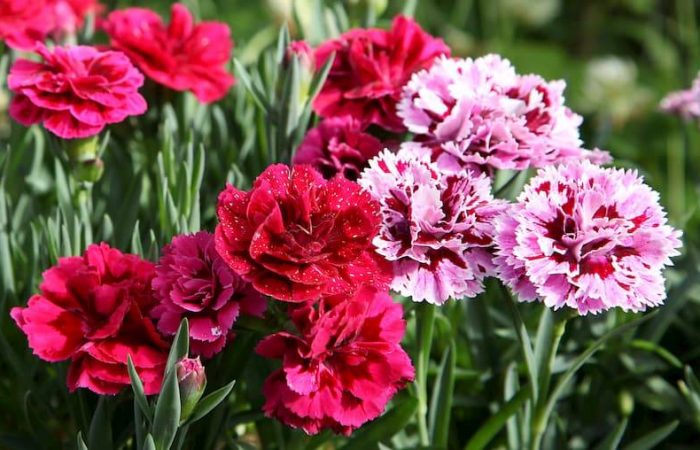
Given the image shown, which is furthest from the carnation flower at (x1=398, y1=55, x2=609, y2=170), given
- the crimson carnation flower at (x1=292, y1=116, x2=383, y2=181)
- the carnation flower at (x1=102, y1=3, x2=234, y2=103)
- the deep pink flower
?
the deep pink flower

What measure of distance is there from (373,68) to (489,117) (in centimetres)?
14

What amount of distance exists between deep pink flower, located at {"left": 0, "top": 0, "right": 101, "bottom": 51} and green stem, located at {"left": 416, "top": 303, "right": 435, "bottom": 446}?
47 centimetres

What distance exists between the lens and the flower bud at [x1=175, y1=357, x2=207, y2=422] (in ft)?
1.87

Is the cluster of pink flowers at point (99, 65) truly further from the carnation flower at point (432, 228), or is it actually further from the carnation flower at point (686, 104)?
the carnation flower at point (686, 104)

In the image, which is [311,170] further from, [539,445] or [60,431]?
[60,431]

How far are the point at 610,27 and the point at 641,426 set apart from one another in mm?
1855

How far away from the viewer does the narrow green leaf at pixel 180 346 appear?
57 cm

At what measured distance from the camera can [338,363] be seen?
604 millimetres

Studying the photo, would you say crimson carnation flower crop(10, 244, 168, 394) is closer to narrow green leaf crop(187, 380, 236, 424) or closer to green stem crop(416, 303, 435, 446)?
narrow green leaf crop(187, 380, 236, 424)

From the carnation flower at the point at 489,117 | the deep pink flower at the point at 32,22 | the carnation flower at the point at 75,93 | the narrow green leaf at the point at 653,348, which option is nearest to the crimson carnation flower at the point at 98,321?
the carnation flower at the point at 75,93

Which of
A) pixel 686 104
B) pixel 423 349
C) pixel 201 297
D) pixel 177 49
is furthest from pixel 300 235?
pixel 686 104

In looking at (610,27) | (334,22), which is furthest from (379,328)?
(610,27)

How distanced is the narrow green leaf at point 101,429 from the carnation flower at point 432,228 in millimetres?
235

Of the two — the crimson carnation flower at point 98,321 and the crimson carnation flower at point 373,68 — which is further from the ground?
the crimson carnation flower at point 373,68
